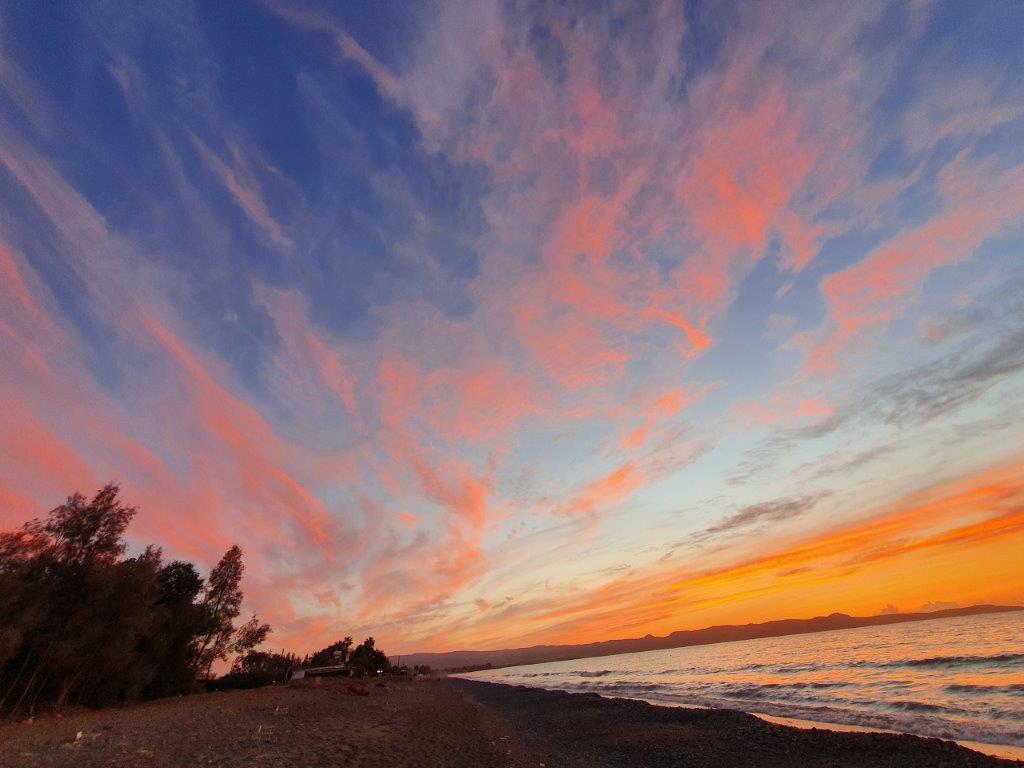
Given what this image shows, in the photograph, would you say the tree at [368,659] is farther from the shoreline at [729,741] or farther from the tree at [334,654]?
the shoreline at [729,741]

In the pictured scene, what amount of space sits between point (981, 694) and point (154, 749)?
135ft

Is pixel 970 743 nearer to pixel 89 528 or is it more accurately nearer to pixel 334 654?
pixel 89 528

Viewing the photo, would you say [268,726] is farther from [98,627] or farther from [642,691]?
[642,691]

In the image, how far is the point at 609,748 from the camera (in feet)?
77.7

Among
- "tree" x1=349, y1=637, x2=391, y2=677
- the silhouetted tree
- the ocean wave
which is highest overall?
"tree" x1=349, y1=637, x2=391, y2=677

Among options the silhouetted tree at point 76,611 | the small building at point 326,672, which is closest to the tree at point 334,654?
the small building at point 326,672

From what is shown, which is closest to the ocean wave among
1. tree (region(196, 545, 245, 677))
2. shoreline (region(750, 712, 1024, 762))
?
shoreline (region(750, 712, 1024, 762))

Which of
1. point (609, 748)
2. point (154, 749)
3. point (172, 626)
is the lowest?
point (609, 748)

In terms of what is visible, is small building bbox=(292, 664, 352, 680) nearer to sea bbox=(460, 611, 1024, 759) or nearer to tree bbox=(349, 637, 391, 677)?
tree bbox=(349, 637, 391, 677)

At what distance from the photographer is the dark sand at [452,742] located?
17.4m

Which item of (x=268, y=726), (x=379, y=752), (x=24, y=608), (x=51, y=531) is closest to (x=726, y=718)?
(x=379, y=752)

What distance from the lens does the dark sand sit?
17391mm

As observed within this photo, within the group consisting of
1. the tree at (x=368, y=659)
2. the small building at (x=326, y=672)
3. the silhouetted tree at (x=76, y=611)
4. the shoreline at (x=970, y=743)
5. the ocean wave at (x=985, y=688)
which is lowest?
the shoreline at (x=970, y=743)

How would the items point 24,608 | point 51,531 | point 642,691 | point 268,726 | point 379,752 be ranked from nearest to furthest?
point 379,752 < point 268,726 < point 24,608 < point 51,531 < point 642,691
